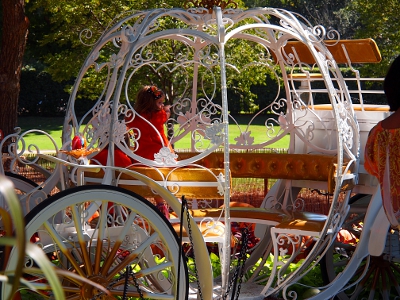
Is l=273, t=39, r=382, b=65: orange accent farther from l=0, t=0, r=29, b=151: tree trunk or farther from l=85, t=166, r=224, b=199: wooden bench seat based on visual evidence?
l=0, t=0, r=29, b=151: tree trunk

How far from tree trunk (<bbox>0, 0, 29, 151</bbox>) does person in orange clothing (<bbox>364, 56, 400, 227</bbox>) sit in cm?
600

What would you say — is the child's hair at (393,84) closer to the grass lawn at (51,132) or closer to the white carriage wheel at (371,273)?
the white carriage wheel at (371,273)

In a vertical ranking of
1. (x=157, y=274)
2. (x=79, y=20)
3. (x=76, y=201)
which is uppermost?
(x=79, y=20)

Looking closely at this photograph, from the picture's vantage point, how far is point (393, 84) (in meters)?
3.35

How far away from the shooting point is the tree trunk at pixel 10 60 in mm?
8344

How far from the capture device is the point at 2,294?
295cm

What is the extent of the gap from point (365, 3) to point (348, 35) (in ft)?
68.7

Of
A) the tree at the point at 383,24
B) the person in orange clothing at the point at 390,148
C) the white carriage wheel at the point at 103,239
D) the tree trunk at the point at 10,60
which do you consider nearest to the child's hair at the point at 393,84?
the person in orange clothing at the point at 390,148

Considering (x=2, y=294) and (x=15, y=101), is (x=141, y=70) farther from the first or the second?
(x=2, y=294)

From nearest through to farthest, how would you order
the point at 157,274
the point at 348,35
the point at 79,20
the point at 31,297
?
the point at 157,274 < the point at 31,297 < the point at 79,20 < the point at 348,35

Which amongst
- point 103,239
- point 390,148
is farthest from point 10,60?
point 390,148

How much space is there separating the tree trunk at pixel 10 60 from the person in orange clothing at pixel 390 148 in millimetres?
6002

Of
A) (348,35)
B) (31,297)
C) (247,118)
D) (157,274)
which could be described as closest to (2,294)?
(157,274)

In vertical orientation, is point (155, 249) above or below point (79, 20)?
below
